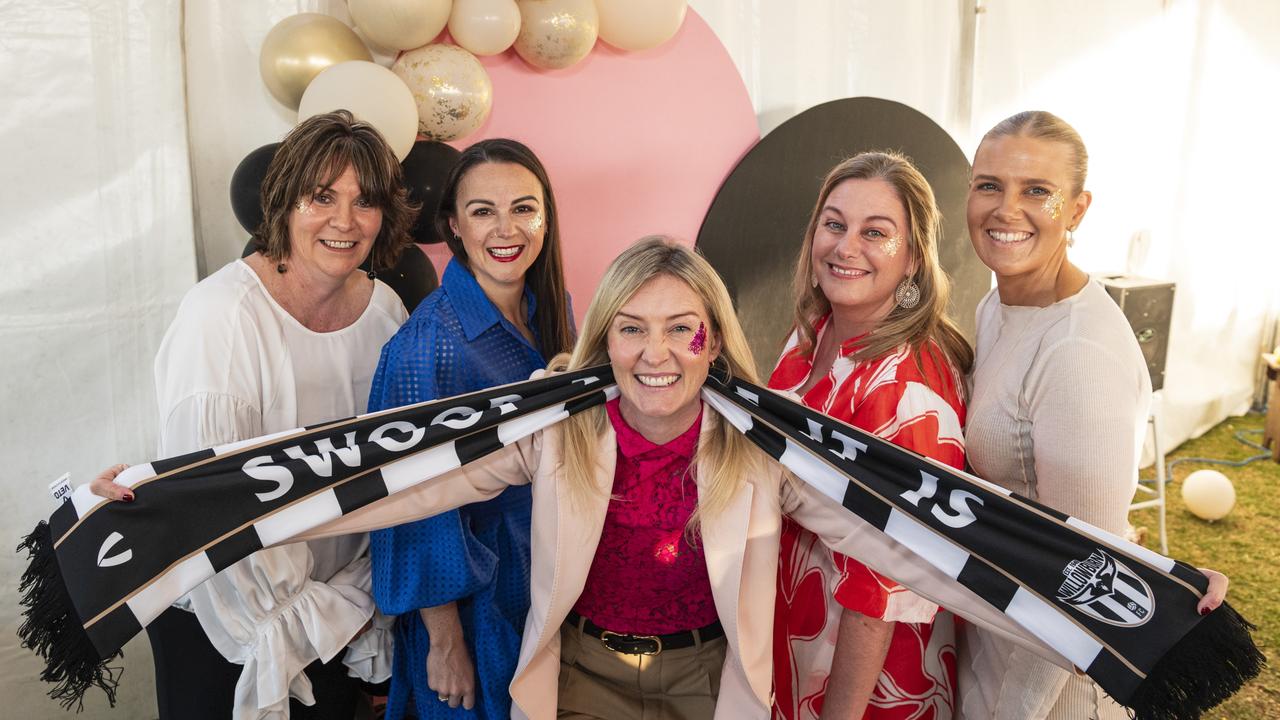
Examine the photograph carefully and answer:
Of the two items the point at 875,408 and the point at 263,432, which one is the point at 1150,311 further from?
the point at 263,432

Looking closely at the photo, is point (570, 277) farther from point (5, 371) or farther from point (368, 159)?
point (5, 371)

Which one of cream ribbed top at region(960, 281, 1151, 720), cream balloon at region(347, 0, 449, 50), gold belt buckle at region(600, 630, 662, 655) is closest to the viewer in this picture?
cream ribbed top at region(960, 281, 1151, 720)

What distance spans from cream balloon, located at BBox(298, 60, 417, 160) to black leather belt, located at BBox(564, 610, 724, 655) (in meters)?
1.42

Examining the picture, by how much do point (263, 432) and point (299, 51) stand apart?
1.09m

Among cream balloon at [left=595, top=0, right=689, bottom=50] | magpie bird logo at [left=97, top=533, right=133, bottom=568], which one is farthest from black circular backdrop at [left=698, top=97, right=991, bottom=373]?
magpie bird logo at [left=97, top=533, right=133, bottom=568]

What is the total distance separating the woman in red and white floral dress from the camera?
5.81 feet

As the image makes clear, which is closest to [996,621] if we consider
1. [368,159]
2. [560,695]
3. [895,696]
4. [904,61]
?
[895,696]

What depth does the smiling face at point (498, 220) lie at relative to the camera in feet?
7.00

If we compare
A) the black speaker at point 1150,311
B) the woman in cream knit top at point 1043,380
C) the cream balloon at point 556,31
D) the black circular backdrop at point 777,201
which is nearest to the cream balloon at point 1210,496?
the black speaker at point 1150,311

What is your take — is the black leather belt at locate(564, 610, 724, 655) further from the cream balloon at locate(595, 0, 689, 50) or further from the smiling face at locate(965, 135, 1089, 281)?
the cream balloon at locate(595, 0, 689, 50)

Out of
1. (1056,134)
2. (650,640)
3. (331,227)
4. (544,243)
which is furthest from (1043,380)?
(331,227)

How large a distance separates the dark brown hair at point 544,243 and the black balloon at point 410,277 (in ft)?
0.46

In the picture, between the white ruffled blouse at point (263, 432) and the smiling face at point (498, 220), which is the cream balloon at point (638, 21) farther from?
the white ruffled blouse at point (263, 432)

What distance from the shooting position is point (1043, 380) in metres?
1.78
